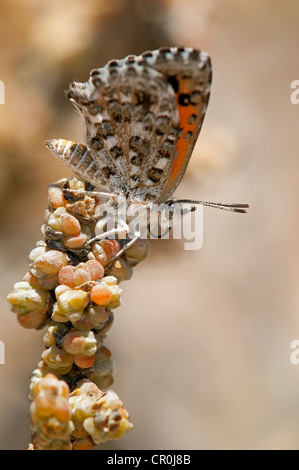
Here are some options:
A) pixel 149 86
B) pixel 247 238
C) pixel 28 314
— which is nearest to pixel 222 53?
pixel 247 238

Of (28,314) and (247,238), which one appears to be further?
(247,238)

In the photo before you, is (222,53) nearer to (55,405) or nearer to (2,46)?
(2,46)

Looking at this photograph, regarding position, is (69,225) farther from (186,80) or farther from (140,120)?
(186,80)

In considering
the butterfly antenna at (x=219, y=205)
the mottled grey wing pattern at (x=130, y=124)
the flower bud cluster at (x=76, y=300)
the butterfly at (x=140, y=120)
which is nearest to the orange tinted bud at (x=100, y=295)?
the flower bud cluster at (x=76, y=300)

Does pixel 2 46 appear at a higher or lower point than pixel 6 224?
higher

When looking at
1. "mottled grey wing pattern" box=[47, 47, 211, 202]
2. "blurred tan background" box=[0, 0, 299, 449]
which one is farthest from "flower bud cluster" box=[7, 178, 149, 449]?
"blurred tan background" box=[0, 0, 299, 449]

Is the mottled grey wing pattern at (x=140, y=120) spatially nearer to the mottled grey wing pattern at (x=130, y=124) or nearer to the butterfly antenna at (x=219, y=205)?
the mottled grey wing pattern at (x=130, y=124)

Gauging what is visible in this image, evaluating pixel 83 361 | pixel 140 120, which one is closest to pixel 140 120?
pixel 140 120
